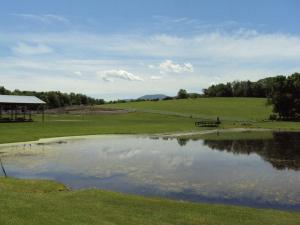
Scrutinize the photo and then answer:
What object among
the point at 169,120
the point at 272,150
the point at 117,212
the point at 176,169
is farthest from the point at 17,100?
the point at 117,212

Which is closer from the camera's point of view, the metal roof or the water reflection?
the water reflection

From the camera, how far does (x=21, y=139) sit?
165 feet

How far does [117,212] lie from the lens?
15977 mm

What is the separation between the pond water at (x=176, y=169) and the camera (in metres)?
23.1

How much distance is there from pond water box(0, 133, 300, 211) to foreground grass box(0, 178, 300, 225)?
3.36 m

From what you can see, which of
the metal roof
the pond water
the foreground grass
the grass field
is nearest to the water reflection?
the pond water

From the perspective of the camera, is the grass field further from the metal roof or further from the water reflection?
the water reflection

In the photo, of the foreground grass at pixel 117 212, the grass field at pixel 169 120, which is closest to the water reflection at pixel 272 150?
the foreground grass at pixel 117 212

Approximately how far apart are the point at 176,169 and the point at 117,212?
15.5 meters

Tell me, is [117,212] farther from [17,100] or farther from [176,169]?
[17,100]

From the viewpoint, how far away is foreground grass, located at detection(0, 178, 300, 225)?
1380cm

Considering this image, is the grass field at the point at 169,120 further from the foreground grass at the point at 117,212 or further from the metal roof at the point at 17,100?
the foreground grass at the point at 117,212

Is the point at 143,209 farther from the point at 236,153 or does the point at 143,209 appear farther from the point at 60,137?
the point at 60,137

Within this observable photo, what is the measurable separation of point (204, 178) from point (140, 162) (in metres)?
8.40
